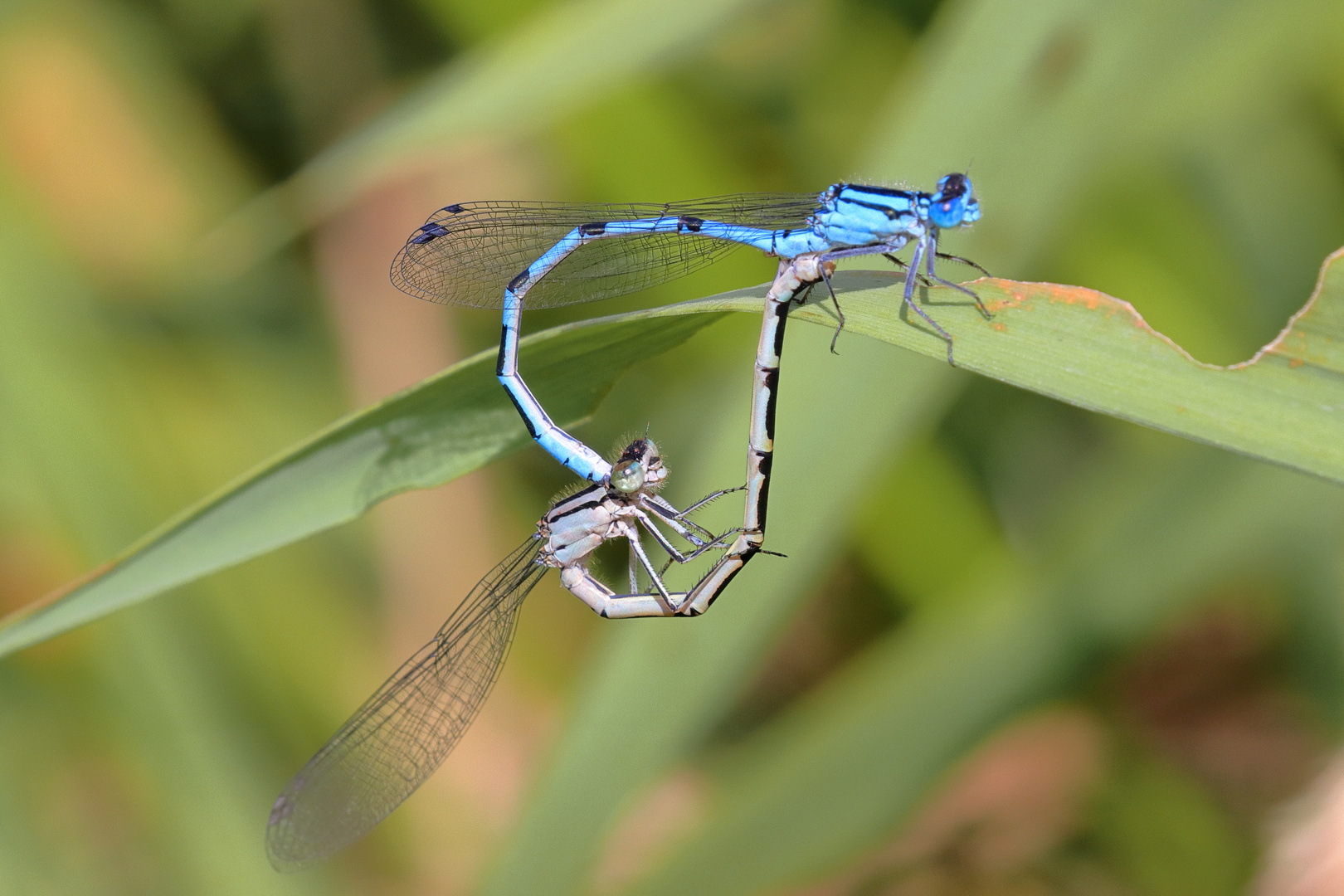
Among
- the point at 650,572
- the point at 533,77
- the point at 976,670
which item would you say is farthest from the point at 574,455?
the point at 976,670

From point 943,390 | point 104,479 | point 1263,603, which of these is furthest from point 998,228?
point 104,479

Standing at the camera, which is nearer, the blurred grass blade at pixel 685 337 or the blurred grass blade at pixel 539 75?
the blurred grass blade at pixel 685 337

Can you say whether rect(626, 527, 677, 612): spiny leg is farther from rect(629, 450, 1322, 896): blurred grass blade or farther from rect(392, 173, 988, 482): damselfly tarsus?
rect(629, 450, 1322, 896): blurred grass blade

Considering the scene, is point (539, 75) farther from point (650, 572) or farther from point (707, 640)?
point (707, 640)

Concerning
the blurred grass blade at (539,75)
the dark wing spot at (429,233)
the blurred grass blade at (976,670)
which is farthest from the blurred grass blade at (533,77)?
the blurred grass blade at (976,670)

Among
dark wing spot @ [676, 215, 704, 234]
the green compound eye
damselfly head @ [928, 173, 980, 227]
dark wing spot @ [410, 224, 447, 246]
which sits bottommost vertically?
the green compound eye

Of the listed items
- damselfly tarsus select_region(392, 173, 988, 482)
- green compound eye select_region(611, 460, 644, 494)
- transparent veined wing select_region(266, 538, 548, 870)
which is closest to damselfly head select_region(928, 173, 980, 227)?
damselfly tarsus select_region(392, 173, 988, 482)

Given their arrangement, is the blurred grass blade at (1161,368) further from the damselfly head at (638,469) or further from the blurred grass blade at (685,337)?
the damselfly head at (638,469)
